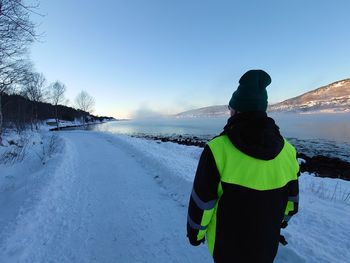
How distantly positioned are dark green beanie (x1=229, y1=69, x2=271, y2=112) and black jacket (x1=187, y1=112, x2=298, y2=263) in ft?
0.27

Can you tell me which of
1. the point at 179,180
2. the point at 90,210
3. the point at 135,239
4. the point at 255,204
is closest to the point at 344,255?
the point at 255,204

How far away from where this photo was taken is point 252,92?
189 centimetres

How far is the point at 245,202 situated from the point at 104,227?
4098 mm

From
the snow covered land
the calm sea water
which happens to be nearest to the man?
the snow covered land

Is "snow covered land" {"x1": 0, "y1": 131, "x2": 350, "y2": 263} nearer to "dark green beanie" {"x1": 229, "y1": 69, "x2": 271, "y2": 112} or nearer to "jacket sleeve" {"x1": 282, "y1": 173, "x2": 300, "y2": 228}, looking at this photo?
"jacket sleeve" {"x1": 282, "y1": 173, "x2": 300, "y2": 228}

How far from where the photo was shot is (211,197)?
6.19 feet

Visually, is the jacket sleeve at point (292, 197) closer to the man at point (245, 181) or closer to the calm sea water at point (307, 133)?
the man at point (245, 181)

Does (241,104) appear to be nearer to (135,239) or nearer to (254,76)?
(254,76)

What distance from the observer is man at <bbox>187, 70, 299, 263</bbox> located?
175 centimetres

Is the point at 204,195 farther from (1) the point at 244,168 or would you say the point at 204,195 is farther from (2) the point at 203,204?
(1) the point at 244,168

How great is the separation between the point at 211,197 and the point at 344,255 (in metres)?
3.56

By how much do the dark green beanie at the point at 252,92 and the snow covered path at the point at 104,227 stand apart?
3.08m

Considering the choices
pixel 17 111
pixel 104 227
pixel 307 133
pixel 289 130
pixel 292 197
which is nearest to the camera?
pixel 292 197

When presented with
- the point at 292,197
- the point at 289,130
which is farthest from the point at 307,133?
the point at 292,197
